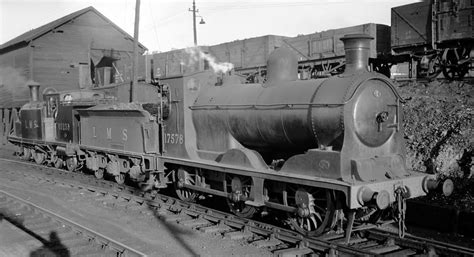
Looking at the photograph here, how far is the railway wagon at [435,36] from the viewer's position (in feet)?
45.1

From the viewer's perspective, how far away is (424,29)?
14898mm

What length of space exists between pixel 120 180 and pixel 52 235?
4603 millimetres

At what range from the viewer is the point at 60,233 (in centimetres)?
763

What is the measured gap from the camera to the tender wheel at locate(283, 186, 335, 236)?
22.0ft

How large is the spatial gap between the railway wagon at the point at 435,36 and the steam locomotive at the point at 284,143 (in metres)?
8.08

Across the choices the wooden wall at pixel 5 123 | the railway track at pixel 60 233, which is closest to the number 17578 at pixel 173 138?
the railway track at pixel 60 233

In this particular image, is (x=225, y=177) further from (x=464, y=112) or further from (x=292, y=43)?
(x=292, y=43)

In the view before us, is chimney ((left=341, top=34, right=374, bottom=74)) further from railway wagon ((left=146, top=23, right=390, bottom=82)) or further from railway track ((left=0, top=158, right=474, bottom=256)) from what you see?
railway wagon ((left=146, top=23, right=390, bottom=82))

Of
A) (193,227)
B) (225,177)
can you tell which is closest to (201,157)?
(225,177)

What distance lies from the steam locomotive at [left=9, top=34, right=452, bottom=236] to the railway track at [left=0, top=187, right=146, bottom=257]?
232cm

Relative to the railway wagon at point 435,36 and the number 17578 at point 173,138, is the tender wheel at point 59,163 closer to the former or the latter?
the number 17578 at point 173,138

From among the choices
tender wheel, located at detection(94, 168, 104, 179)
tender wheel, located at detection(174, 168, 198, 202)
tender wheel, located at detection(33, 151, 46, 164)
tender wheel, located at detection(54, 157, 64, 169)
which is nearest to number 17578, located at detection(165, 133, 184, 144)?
tender wheel, located at detection(174, 168, 198, 202)

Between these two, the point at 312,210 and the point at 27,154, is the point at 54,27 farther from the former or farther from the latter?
the point at 312,210

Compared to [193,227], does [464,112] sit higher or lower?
higher
